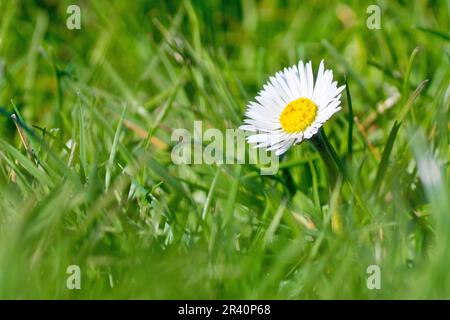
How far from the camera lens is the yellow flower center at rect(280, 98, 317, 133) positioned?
1177mm

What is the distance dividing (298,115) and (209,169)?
29 cm

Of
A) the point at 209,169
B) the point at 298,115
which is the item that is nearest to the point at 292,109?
the point at 298,115

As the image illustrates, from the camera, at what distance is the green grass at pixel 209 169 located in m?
1.07

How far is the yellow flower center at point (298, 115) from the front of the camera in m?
1.18

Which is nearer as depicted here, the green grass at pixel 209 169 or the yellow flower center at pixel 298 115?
the green grass at pixel 209 169

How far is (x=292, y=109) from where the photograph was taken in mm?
1217

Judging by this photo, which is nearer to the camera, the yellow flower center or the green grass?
the green grass

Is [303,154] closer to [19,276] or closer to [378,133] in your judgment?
[378,133]

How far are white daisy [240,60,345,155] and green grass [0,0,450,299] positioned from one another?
0.06 m

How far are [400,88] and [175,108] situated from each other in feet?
1.57

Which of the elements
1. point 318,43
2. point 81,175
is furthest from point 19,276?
point 318,43

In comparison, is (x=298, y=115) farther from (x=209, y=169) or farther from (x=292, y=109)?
(x=209, y=169)

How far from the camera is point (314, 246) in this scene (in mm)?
1133

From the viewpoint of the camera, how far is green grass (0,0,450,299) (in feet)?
3.52
